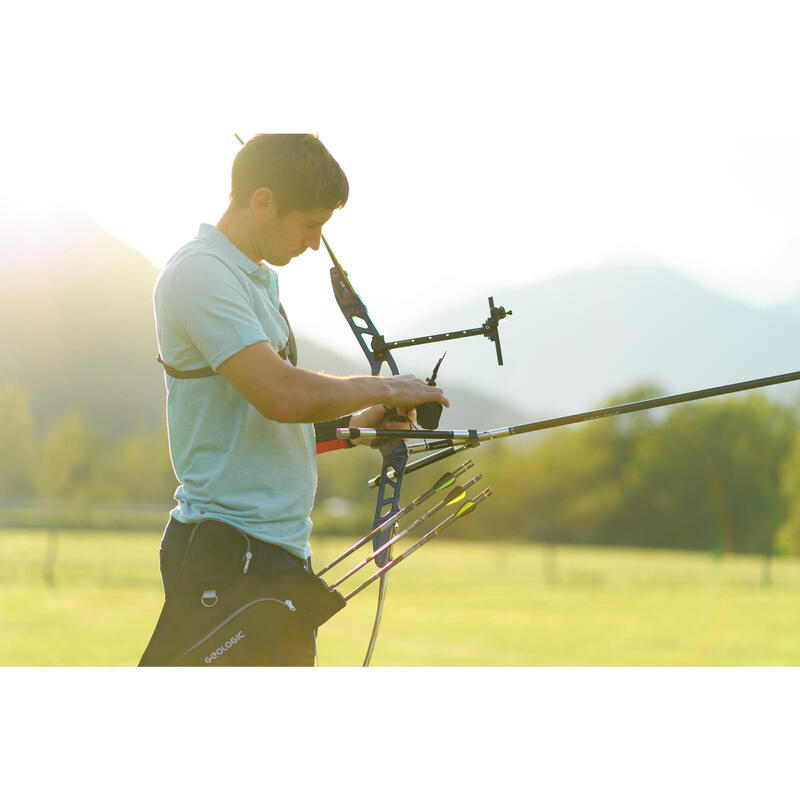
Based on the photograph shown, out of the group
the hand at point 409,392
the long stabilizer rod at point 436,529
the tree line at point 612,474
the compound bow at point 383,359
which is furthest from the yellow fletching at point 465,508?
the tree line at point 612,474

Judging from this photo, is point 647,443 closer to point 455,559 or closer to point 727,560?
point 727,560

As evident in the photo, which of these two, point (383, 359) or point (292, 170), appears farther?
point (383, 359)

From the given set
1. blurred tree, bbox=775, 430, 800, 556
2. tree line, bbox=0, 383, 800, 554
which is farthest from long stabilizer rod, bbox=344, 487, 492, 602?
blurred tree, bbox=775, 430, 800, 556

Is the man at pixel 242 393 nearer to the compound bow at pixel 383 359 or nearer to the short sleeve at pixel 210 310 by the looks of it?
the short sleeve at pixel 210 310

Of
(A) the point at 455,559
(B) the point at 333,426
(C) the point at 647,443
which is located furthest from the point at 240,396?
(A) the point at 455,559

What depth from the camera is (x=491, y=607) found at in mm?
41094

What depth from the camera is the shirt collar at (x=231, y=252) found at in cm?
158

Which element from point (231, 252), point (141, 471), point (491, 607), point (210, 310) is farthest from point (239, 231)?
point (491, 607)

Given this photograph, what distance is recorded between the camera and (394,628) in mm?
36156

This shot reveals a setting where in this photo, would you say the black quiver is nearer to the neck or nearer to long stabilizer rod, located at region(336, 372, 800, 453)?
long stabilizer rod, located at region(336, 372, 800, 453)

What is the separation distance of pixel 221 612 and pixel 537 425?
2.60ft

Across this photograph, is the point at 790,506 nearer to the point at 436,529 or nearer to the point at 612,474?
the point at 612,474

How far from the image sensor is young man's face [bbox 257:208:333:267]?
1.61 m

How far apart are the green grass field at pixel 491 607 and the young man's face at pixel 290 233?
19.8 metres
